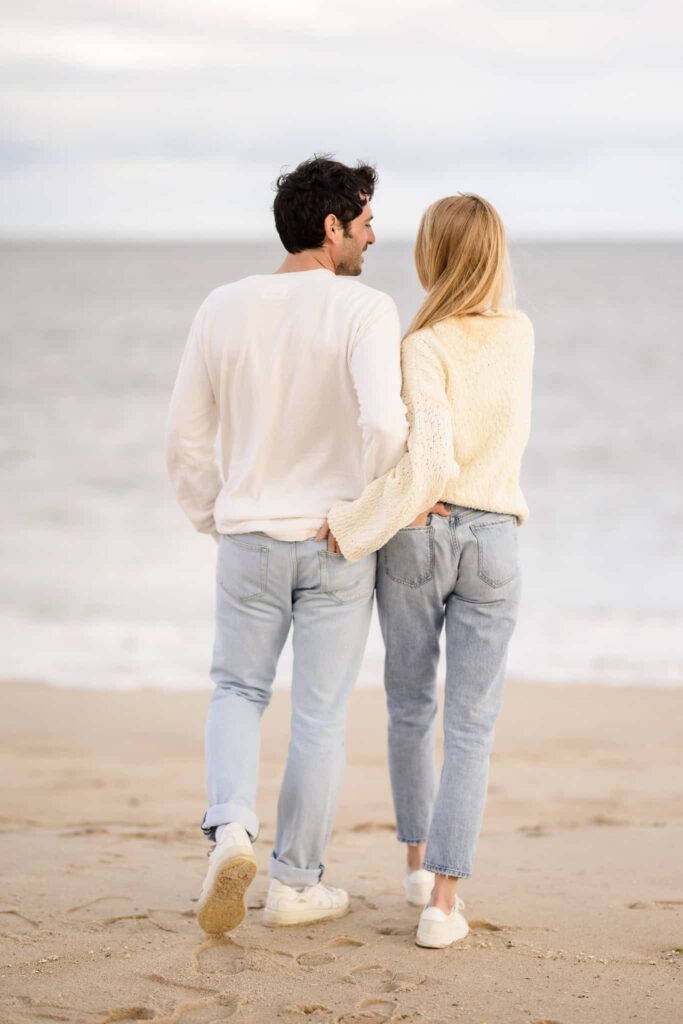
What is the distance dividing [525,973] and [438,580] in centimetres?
91

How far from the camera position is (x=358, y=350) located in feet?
8.43

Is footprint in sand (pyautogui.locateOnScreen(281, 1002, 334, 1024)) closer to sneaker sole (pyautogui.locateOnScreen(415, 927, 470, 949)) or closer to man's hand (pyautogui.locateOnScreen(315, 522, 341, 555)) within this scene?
sneaker sole (pyautogui.locateOnScreen(415, 927, 470, 949))

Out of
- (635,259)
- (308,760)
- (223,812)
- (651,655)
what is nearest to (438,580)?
(308,760)

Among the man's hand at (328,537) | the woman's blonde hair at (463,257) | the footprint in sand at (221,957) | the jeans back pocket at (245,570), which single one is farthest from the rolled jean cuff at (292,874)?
the woman's blonde hair at (463,257)

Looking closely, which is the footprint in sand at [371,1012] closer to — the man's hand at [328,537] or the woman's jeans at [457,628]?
the woman's jeans at [457,628]

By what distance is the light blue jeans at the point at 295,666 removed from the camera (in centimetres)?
265

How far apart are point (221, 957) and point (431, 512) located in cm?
114

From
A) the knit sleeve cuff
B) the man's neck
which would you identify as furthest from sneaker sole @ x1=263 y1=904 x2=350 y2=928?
the man's neck

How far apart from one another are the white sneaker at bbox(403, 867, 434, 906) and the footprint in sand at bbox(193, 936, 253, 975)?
57 cm

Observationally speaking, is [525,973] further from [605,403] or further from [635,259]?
[635,259]

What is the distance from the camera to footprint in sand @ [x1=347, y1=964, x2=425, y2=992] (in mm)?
2332

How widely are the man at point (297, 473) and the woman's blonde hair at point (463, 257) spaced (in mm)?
146

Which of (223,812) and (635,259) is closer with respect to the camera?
(223,812)

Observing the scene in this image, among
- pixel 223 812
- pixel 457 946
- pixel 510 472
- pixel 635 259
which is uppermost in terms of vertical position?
pixel 635 259
